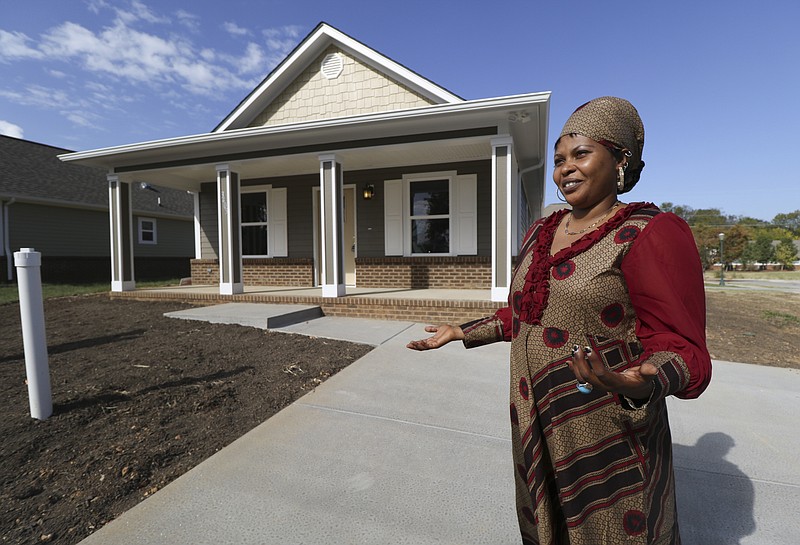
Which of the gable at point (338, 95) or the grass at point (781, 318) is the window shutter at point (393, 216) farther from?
Answer: the grass at point (781, 318)

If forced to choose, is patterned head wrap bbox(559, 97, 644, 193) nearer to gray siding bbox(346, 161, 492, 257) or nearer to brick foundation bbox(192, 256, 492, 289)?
brick foundation bbox(192, 256, 492, 289)

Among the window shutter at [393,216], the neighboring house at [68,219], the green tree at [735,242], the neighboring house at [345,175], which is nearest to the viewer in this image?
the neighboring house at [345,175]

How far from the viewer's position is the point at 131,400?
3021mm

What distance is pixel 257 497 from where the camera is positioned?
2.03m

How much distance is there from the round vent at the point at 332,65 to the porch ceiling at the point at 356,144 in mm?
1852

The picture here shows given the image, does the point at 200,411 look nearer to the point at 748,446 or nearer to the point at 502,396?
the point at 502,396

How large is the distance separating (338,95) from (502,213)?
4.48 meters

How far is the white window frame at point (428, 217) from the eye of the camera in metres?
8.23

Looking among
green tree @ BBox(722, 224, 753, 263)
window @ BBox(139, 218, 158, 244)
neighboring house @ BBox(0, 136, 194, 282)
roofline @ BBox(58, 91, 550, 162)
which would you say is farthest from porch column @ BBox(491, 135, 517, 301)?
green tree @ BBox(722, 224, 753, 263)

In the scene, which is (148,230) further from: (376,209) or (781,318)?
(781,318)

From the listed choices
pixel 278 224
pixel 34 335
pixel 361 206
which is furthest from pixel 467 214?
pixel 34 335

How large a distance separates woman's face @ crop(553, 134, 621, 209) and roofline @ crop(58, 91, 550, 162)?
5100 mm

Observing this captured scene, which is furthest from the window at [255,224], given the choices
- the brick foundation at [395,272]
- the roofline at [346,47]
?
the roofline at [346,47]

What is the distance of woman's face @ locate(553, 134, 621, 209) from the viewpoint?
108 centimetres
